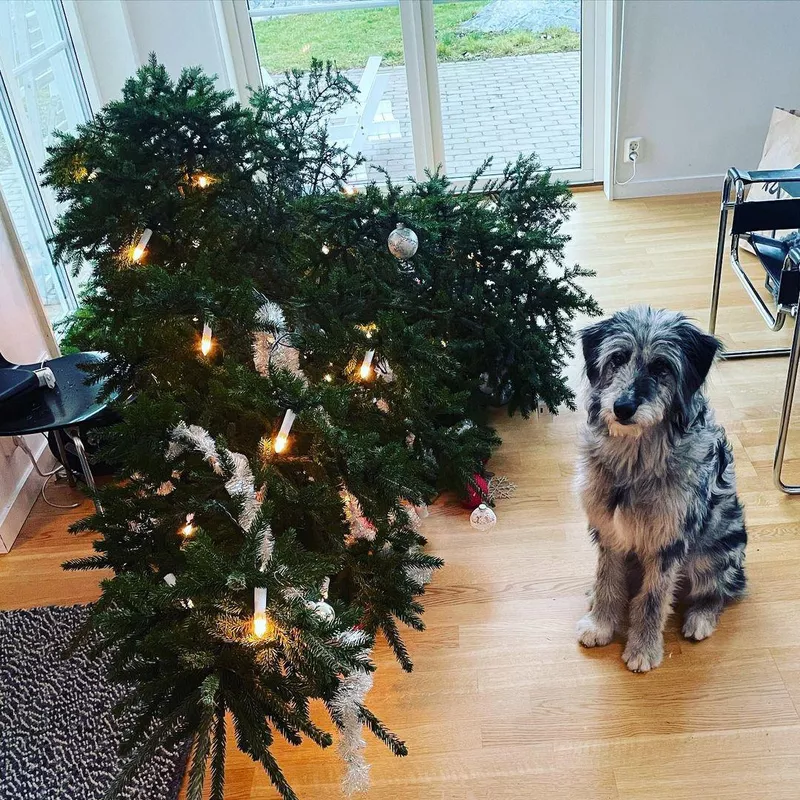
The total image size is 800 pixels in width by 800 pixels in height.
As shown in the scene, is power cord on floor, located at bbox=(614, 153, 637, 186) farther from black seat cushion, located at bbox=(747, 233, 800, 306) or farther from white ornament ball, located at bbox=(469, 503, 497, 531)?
white ornament ball, located at bbox=(469, 503, 497, 531)

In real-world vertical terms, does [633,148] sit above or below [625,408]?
below

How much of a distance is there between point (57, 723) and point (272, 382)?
Result: 3.76ft

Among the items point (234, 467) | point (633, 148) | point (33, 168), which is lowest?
point (633, 148)

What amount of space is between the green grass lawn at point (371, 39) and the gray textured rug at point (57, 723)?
130 inches

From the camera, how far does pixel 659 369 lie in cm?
163

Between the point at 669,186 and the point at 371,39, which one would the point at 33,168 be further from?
the point at 669,186

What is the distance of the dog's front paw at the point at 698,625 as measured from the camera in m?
1.99

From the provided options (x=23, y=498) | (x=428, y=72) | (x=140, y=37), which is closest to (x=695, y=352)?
(x=23, y=498)

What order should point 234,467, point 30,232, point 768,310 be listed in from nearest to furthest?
point 234,467
point 768,310
point 30,232

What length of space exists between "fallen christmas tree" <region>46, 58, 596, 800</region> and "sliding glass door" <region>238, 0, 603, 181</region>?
5.99ft

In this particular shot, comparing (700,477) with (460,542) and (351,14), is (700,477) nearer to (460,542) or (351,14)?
(460,542)

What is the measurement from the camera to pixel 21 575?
2.51 m

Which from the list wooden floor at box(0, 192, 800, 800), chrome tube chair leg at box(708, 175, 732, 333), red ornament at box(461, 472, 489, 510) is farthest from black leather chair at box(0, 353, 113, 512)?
chrome tube chair leg at box(708, 175, 732, 333)

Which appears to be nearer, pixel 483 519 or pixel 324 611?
pixel 324 611
